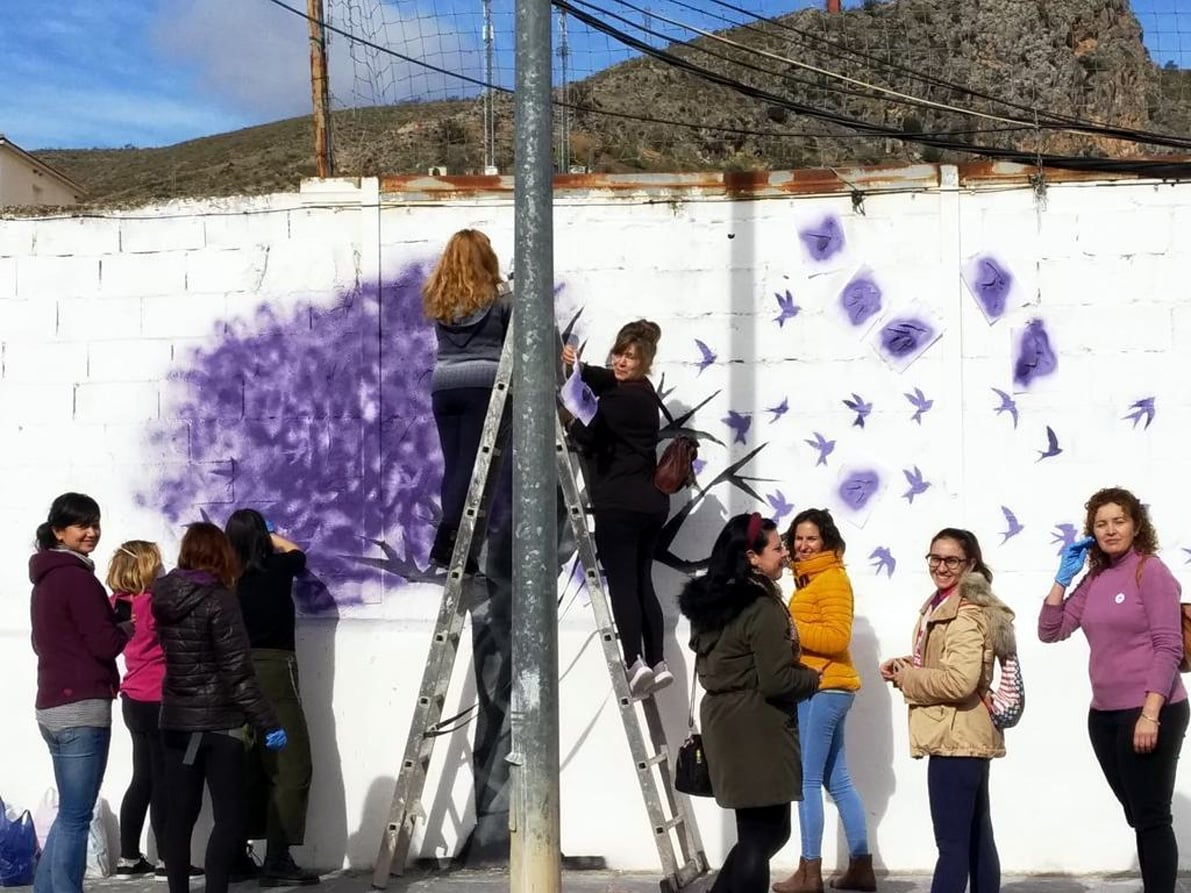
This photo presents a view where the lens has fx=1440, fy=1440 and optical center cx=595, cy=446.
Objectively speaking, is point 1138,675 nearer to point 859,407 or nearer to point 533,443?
point 859,407

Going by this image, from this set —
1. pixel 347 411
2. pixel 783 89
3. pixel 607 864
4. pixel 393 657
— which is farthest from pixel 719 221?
pixel 783 89

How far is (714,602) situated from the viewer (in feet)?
17.9

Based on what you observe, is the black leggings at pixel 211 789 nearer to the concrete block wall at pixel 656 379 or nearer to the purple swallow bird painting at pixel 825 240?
the concrete block wall at pixel 656 379

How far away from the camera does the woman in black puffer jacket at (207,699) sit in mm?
5895

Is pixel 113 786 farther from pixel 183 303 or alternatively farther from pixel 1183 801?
pixel 1183 801

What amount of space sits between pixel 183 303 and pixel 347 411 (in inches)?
42.2

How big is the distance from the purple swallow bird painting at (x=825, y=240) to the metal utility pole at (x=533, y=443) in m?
2.21

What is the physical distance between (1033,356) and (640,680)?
2.48 meters

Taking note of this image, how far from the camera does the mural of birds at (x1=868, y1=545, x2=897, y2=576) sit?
6961mm

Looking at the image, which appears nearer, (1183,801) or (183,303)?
(1183,801)

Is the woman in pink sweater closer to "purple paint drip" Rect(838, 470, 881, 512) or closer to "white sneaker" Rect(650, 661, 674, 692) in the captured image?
"purple paint drip" Rect(838, 470, 881, 512)

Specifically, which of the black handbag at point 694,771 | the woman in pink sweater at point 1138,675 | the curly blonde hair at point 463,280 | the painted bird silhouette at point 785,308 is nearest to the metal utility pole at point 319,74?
the curly blonde hair at point 463,280

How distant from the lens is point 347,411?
738cm

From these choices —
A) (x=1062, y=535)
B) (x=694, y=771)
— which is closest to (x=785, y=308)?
(x=1062, y=535)
